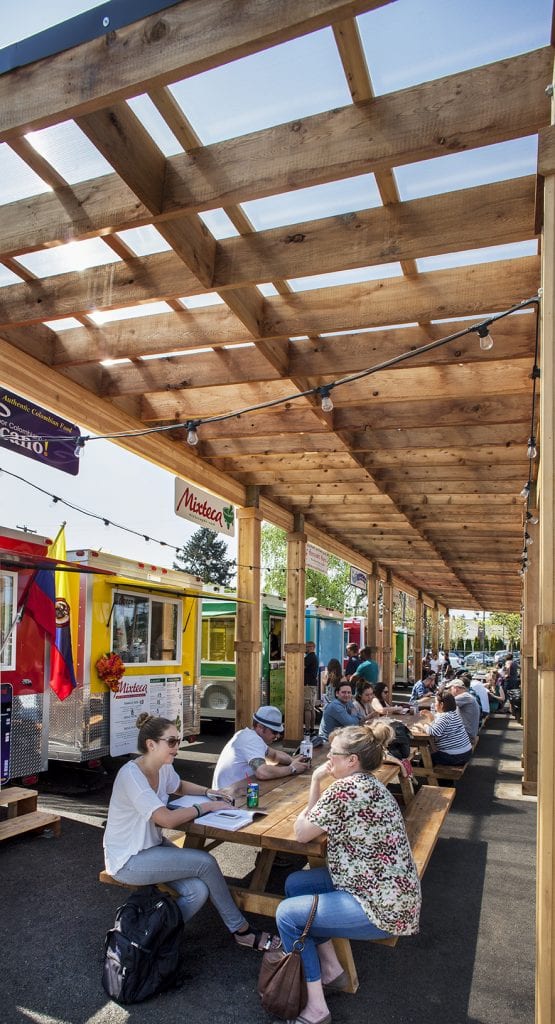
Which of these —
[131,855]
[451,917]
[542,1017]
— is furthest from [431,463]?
[542,1017]

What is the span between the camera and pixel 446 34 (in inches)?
120

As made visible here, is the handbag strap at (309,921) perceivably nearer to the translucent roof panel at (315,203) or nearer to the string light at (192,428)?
the string light at (192,428)

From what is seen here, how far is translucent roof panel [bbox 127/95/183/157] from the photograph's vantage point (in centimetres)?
341

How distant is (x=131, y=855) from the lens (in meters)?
3.65

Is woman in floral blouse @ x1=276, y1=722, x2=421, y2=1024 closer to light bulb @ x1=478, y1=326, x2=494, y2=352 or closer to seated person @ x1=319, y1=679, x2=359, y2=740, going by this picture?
light bulb @ x1=478, y1=326, x2=494, y2=352

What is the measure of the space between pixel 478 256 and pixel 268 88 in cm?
184

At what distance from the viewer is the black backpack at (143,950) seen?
3.23m

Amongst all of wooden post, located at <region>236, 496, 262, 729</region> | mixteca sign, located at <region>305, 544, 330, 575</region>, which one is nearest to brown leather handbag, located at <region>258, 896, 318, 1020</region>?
wooden post, located at <region>236, 496, 262, 729</region>

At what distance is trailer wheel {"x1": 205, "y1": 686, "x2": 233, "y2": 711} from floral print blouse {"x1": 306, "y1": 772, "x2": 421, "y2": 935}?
1003 cm

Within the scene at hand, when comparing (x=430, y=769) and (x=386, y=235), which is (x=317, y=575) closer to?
(x=430, y=769)

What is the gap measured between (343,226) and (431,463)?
461 centimetres

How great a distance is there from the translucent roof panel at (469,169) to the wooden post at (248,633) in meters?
6.83

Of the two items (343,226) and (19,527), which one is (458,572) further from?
(343,226)

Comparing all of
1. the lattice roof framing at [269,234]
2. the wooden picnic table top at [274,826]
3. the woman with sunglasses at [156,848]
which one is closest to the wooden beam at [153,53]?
the lattice roof framing at [269,234]
